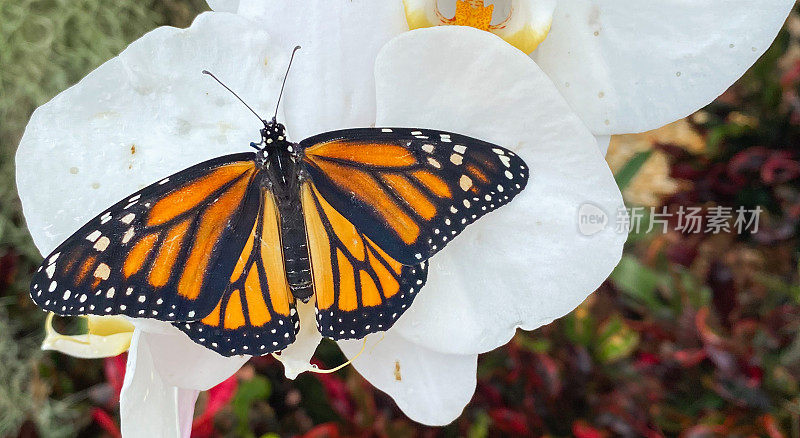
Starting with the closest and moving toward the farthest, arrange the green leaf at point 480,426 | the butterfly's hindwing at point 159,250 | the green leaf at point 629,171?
the butterfly's hindwing at point 159,250 < the green leaf at point 629,171 < the green leaf at point 480,426

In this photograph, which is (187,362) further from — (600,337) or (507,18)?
(600,337)

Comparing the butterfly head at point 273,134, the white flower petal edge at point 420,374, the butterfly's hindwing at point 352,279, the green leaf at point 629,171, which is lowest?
the green leaf at point 629,171

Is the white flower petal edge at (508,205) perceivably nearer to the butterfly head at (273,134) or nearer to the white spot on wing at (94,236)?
the butterfly head at (273,134)

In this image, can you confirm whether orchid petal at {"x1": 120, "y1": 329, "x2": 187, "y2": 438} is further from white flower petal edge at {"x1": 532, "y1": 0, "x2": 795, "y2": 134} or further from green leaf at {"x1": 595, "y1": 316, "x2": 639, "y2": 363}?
green leaf at {"x1": 595, "y1": 316, "x2": 639, "y2": 363}

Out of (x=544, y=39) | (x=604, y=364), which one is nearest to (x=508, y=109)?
(x=544, y=39)

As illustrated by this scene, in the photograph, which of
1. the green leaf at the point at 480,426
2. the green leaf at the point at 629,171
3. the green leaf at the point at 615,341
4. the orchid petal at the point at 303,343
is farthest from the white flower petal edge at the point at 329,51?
the green leaf at the point at 615,341

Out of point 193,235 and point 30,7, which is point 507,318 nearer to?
Answer: point 193,235
